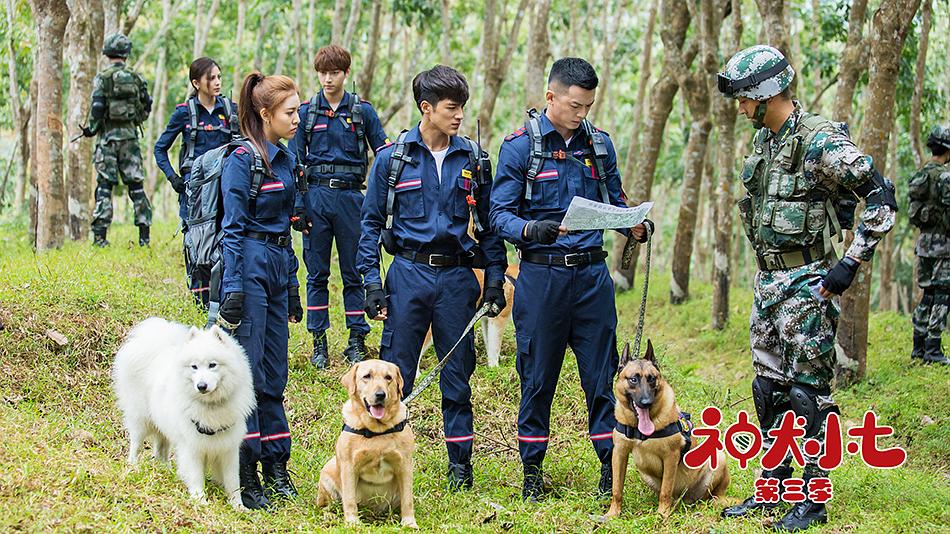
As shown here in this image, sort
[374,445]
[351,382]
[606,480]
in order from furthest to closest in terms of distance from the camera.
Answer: [606,480] → [351,382] → [374,445]

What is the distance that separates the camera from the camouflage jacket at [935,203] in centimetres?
1063

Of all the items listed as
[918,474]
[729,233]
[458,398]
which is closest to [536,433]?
[458,398]

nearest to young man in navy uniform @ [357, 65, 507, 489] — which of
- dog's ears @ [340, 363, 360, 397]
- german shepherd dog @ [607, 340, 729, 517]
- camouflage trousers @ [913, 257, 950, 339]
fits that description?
dog's ears @ [340, 363, 360, 397]

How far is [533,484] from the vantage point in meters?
5.94

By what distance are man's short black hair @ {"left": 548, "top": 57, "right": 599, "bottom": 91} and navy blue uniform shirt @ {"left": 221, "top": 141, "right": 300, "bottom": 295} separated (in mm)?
1747

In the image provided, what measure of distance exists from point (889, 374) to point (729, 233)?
Result: 9.97 ft

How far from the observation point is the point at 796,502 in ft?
17.9

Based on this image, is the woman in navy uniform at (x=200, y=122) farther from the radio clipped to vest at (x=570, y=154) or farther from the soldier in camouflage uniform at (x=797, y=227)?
the soldier in camouflage uniform at (x=797, y=227)

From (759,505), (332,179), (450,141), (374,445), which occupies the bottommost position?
(759,505)

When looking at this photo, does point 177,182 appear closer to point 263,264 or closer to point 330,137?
point 330,137

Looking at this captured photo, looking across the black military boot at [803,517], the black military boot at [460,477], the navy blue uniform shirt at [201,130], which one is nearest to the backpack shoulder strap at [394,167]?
the black military boot at [460,477]

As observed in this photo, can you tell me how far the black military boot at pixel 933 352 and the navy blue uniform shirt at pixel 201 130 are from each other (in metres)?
7.87

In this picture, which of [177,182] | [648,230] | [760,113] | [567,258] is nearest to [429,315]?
[567,258]

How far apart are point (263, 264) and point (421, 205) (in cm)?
101
